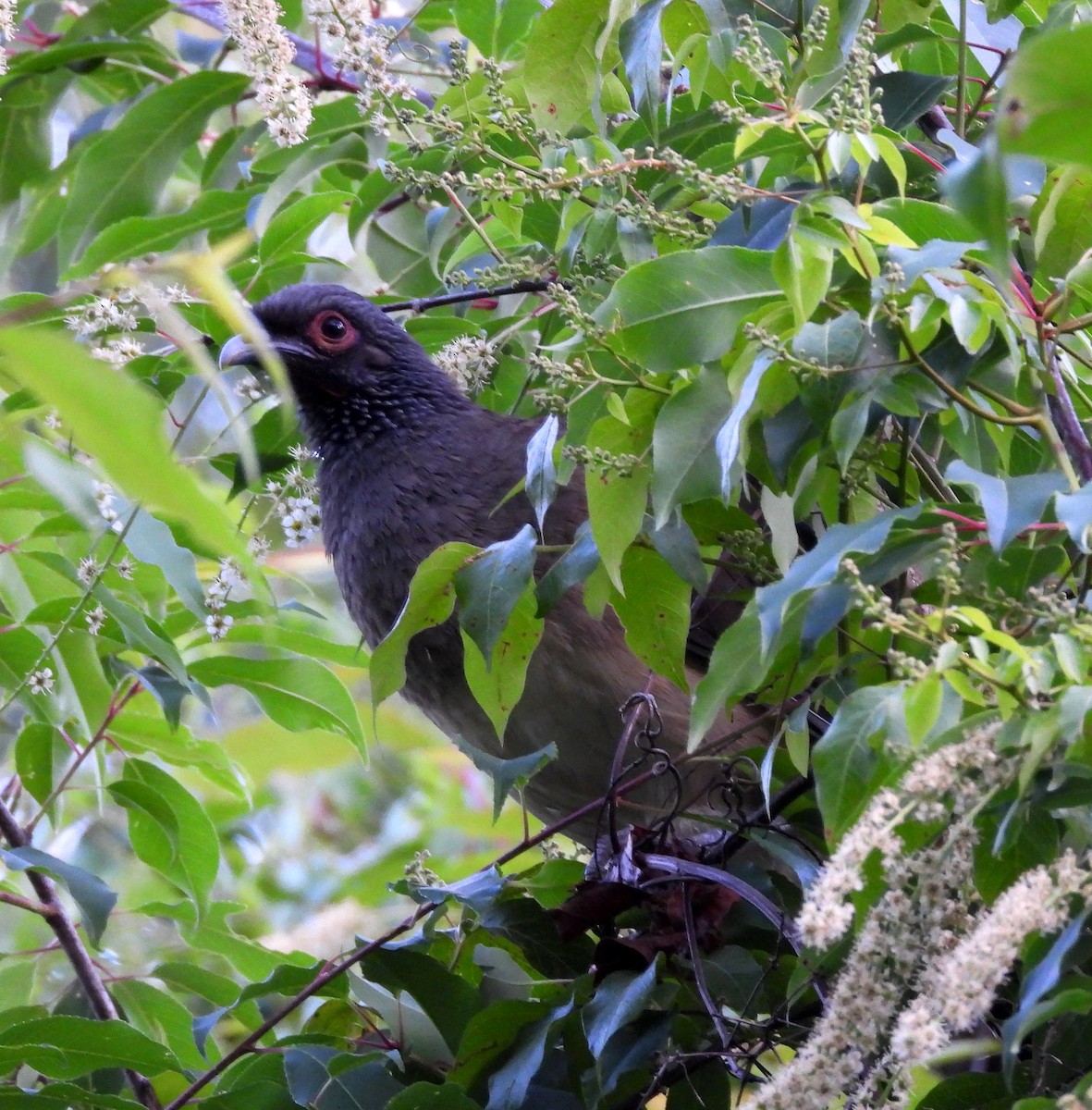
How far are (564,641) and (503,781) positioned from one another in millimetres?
1259

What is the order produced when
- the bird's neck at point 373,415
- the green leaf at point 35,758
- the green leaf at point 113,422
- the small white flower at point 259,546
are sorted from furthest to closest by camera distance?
the bird's neck at point 373,415, the green leaf at point 35,758, the small white flower at point 259,546, the green leaf at point 113,422

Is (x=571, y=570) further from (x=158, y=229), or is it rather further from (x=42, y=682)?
(x=158, y=229)

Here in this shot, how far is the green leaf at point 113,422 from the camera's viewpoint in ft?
3.44

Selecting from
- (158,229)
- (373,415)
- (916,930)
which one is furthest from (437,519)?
(916,930)

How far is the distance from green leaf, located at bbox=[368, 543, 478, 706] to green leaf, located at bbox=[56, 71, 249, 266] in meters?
1.87

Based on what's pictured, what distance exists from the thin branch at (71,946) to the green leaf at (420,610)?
1135mm

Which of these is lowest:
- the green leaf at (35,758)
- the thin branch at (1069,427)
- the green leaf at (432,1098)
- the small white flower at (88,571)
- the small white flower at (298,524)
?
the green leaf at (35,758)

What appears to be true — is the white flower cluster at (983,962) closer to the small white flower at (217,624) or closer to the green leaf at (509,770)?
the green leaf at (509,770)

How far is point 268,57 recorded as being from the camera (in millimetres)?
2803

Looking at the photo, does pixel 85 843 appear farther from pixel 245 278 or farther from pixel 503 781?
pixel 503 781

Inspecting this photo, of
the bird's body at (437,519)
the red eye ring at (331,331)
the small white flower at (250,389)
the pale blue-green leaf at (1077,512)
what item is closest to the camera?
the pale blue-green leaf at (1077,512)

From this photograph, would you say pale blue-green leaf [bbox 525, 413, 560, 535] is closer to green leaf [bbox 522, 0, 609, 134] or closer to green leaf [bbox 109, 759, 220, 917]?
green leaf [bbox 522, 0, 609, 134]

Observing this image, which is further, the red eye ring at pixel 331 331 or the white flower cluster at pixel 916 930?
the red eye ring at pixel 331 331

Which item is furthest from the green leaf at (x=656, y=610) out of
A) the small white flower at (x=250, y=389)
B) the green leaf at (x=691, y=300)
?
the small white flower at (x=250, y=389)
